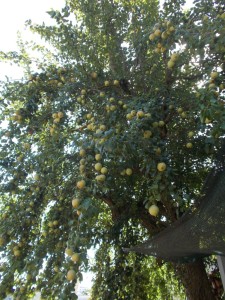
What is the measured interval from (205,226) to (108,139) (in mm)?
966

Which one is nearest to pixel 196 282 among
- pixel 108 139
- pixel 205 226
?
pixel 205 226

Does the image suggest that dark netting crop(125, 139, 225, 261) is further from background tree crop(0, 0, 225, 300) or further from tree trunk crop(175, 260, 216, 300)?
tree trunk crop(175, 260, 216, 300)

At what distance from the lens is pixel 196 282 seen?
3.81 meters

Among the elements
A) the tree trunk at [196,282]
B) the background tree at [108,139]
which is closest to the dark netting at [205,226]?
→ the background tree at [108,139]

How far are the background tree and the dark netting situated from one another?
163 millimetres

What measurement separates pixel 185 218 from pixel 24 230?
5.18 feet

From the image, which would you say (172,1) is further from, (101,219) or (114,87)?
(101,219)

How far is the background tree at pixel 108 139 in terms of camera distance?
2609 mm

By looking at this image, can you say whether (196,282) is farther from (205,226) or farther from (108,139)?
(108,139)

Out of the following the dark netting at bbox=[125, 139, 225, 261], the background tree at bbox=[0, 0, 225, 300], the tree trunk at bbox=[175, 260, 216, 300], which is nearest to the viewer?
the dark netting at bbox=[125, 139, 225, 261]

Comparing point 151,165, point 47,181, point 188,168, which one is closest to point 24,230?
point 47,181

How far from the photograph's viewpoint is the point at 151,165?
258cm

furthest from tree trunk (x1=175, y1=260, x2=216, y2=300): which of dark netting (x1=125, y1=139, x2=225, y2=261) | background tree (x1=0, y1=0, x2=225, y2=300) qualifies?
dark netting (x1=125, y1=139, x2=225, y2=261)

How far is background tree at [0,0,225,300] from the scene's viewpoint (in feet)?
8.56
